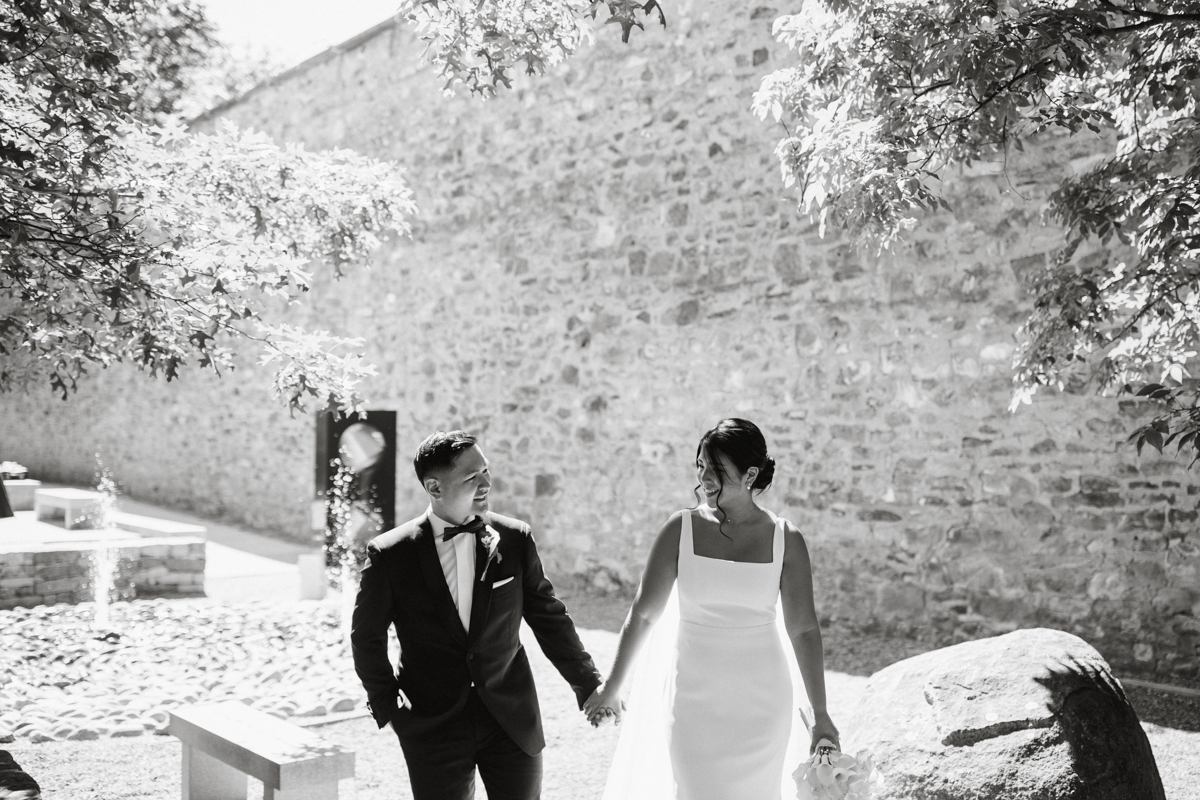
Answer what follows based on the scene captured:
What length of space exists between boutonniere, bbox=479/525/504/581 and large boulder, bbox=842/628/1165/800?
1.68 meters

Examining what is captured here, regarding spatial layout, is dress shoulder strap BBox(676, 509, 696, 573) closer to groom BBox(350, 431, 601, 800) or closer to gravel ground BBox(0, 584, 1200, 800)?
groom BBox(350, 431, 601, 800)

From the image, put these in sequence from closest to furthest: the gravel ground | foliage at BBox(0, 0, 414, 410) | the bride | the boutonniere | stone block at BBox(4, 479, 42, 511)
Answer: the boutonniere → the bride → foliage at BBox(0, 0, 414, 410) → the gravel ground → stone block at BBox(4, 479, 42, 511)

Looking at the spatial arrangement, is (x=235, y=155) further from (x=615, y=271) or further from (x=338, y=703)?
(x=615, y=271)

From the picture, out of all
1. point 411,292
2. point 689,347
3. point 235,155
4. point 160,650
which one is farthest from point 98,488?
point 235,155

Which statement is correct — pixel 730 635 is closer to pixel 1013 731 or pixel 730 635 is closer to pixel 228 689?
pixel 1013 731

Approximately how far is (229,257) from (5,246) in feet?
2.92

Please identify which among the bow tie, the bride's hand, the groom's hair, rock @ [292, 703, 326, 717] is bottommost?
rock @ [292, 703, 326, 717]

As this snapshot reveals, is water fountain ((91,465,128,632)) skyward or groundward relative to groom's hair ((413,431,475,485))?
groundward

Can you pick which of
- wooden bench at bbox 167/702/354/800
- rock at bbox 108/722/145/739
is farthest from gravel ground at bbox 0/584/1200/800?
wooden bench at bbox 167/702/354/800

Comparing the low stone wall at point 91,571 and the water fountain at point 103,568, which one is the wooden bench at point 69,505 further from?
the low stone wall at point 91,571

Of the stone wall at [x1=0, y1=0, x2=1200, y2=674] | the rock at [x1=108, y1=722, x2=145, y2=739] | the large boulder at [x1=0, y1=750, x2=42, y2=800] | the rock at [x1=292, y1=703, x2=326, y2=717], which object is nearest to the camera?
the large boulder at [x1=0, y1=750, x2=42, y2=800]

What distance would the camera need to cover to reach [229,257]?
4.48m

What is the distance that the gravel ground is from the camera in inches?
182

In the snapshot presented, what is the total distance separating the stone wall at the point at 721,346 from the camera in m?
6.41
